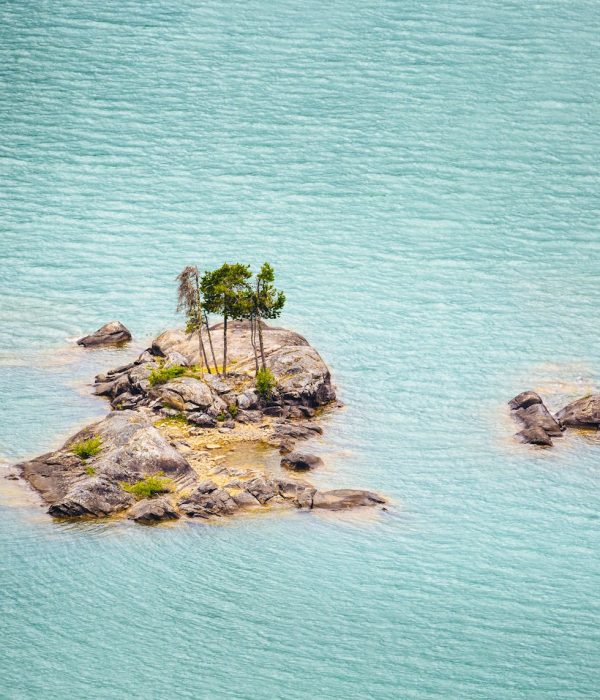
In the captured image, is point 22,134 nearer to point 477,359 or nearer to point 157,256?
point 157,256


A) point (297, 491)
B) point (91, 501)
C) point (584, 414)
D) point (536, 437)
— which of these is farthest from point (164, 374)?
point (584, 414)

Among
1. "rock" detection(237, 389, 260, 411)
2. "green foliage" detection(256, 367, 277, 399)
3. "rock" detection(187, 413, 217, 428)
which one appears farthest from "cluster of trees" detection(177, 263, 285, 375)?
"rock" detection(187, 413, 217, 428)

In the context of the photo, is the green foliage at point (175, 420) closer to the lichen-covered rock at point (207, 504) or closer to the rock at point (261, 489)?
the rock at point (261, 489)

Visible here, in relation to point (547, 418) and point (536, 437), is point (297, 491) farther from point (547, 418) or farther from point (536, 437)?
point (547, 418)

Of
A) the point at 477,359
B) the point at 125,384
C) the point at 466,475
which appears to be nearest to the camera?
the point at 466,475

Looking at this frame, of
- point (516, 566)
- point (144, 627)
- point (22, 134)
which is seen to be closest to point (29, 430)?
point (144, 627)

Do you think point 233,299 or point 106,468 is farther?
point 233,299

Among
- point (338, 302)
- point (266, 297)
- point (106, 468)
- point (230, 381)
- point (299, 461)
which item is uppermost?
point (266, 297)
